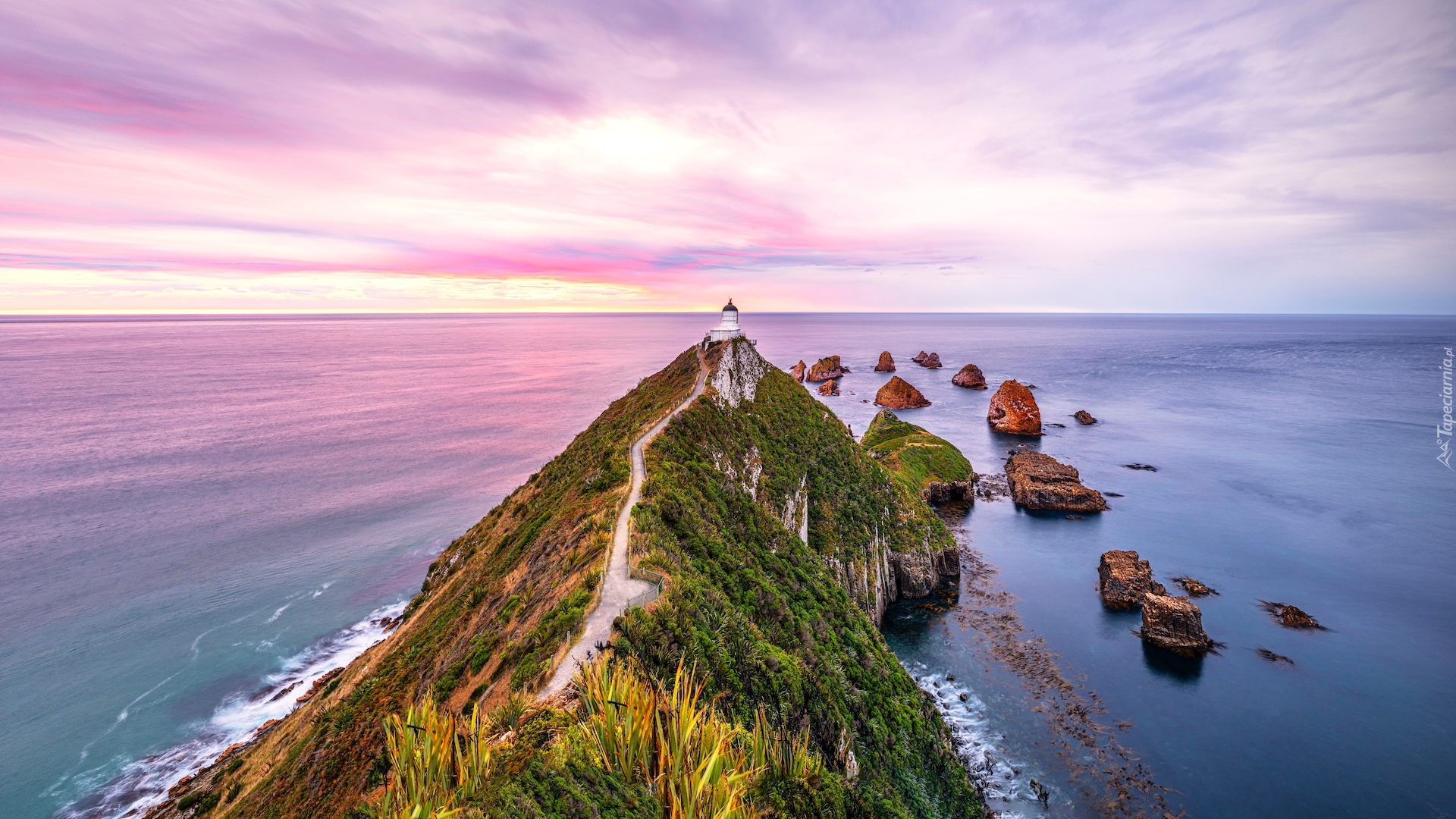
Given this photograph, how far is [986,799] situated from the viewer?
2497 cm

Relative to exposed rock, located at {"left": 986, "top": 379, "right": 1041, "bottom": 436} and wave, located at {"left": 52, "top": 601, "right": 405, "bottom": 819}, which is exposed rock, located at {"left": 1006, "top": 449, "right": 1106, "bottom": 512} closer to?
exposed rock, located at {"left": 986, "top": 379, "right": 1041, "bottom": 436}

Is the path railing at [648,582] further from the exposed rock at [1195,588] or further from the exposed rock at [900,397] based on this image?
the exposed rock at [900,397]

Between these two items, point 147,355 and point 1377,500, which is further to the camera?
A: point 147,355

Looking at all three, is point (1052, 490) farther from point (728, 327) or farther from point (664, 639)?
point (664, 639)

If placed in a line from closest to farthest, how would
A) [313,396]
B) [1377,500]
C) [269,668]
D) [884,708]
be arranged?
[884,708]
[269,668]
[1377,500]
[313,396]

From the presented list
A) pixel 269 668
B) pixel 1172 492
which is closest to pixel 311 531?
pixel 269 668

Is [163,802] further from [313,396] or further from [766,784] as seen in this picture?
[313,396]

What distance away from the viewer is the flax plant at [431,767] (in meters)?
7.06

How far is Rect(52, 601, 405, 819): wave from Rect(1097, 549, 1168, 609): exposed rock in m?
51.8

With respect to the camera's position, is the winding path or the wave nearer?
the winding path

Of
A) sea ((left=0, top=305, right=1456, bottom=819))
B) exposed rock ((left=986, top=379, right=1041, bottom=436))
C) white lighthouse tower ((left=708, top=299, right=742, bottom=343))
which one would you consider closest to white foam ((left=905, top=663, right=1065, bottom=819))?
sea ((left=0, top=305, right=1456, bottom=819))

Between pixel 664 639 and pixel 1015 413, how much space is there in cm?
9292

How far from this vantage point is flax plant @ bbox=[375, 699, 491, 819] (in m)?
7.06

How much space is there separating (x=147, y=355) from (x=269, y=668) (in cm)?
22741
